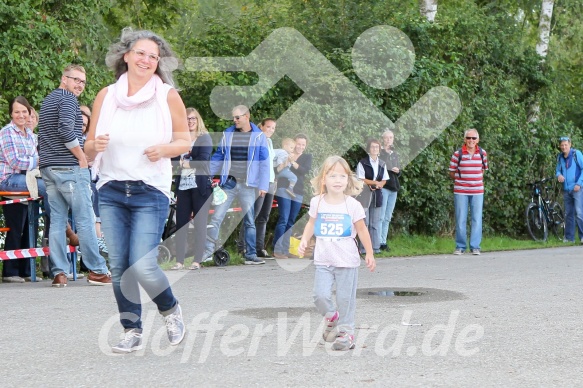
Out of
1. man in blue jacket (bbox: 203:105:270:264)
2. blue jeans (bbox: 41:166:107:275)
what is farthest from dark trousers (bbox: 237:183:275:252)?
blue jeans (bbox: 41:166:107:275)

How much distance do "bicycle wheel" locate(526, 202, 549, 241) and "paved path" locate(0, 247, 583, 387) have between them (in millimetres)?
9370

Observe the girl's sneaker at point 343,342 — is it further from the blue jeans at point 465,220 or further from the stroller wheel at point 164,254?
the blue jeans at point 465,220

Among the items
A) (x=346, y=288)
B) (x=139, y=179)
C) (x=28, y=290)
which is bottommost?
(x=28, y=290)

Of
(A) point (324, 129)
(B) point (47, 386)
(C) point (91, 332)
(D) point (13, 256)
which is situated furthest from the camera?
(A) point (324, 129)

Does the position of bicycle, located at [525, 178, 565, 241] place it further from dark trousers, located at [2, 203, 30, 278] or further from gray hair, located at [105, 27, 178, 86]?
gray hair, located at [105, 27, 178, 86]

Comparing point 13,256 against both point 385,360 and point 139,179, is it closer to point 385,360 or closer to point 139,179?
point 139,179

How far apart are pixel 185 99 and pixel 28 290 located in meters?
6.63

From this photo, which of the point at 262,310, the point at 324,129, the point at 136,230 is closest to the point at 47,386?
the point at 136,230

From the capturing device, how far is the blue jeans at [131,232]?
6.71 m

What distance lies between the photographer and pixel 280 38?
1794 cm

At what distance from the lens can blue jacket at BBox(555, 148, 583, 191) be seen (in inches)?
840

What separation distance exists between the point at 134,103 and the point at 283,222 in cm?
876

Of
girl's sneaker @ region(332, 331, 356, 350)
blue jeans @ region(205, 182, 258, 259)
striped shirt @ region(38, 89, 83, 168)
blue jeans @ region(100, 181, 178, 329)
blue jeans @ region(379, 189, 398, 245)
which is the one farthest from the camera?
blue jeans @ region(379, 189, 398, 245)

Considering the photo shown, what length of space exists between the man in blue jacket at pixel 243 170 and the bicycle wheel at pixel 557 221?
9313 mm
